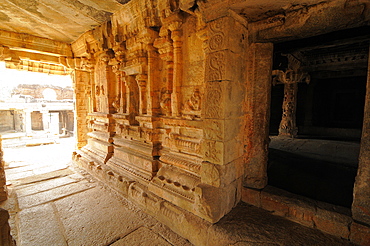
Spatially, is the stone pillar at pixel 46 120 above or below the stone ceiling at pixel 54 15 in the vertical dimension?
below

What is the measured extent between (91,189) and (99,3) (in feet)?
12.8

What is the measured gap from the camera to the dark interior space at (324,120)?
2994mm

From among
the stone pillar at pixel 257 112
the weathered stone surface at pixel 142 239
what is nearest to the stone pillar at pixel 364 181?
the stone pillar at pixel 257 112

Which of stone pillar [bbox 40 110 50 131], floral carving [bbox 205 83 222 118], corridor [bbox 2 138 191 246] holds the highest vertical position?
floral carving [bbox 205 83 222 118]

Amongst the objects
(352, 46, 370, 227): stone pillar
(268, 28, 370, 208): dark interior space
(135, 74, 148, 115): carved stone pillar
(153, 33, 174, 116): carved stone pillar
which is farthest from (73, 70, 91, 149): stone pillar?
(352, 46, 370, 227): stone pillar

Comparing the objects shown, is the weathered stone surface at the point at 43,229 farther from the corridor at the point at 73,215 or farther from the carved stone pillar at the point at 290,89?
the carved stone pillar at the point at 290,89

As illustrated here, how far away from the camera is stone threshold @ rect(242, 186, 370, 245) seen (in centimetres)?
188

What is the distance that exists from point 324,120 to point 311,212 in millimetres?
9431

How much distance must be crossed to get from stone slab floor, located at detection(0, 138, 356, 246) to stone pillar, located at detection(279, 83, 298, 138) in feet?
19.7

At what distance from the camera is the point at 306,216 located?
219 cm

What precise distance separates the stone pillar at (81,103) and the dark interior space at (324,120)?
631 centimetres

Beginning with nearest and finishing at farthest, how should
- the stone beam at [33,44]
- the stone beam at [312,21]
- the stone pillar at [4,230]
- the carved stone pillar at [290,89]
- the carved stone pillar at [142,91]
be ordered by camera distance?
the stone pillar at [4,230] < the stone beam at [312,21] < the carved stone pillar at [142,91] < the stone beam at [33,44] < the carved stone pillar at [290,89]

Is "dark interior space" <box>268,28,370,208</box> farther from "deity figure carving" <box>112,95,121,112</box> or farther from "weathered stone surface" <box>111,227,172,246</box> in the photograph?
"deity figure carving" <box>112,95,121,112</box>

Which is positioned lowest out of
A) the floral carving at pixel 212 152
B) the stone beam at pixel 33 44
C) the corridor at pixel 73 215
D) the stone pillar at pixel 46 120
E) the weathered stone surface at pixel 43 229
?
the weathered stone surface at pixel 43 229
